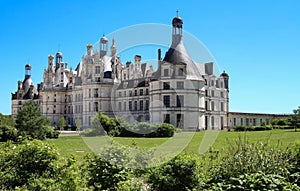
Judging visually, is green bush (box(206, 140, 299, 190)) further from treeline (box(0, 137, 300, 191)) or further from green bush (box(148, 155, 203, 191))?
green bush (box(148, 155, 203, 191))

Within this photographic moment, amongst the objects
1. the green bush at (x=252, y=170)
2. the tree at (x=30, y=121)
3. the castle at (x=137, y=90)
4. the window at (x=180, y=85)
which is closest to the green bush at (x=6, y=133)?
the tree at (x=30, y=121)

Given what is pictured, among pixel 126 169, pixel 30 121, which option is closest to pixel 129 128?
pixel 30 121

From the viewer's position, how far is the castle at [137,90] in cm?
5031

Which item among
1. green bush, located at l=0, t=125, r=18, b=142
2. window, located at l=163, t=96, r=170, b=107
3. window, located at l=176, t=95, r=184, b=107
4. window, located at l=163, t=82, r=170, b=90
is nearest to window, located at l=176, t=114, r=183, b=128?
window, located at l=176, t=95, r=184, b=107

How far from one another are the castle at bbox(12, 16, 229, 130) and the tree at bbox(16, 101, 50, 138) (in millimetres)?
22639

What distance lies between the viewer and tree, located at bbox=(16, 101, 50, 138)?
100 ft

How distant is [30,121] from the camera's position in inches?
1200

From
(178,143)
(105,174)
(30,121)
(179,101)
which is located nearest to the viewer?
(105,174)

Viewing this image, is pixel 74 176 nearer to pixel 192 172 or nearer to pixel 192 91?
pixel 192 172

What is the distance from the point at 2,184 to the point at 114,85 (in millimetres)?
58263

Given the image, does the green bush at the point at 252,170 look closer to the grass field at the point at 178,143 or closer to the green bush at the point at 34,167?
the grass field at the point at 178,143

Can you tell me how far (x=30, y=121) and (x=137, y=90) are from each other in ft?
107

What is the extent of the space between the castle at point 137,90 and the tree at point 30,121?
22.6 m

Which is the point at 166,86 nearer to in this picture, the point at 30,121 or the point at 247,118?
the point at 30,121
